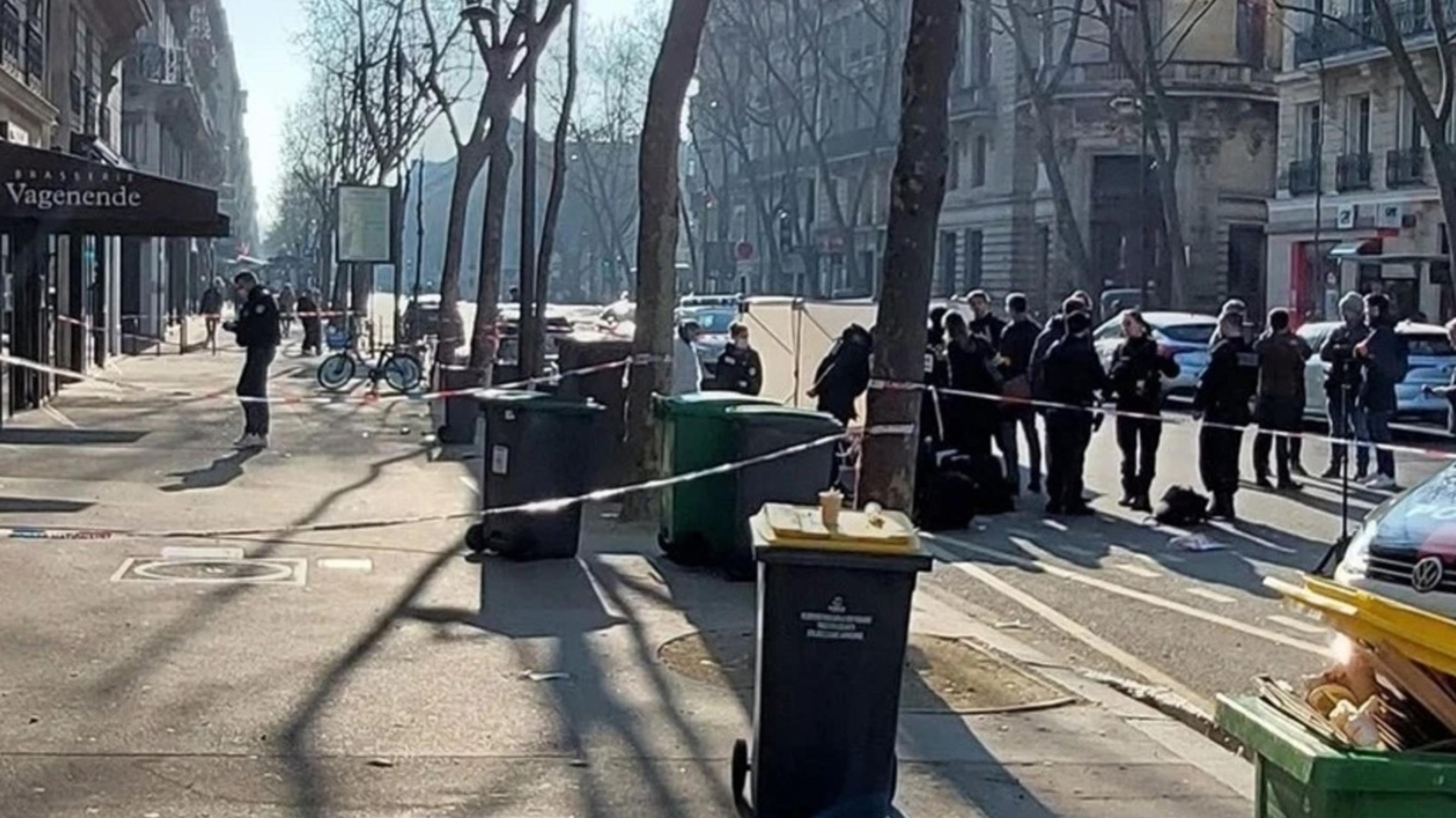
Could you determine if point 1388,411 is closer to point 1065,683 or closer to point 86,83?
point 1065,683

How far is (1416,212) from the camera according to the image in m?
51.3

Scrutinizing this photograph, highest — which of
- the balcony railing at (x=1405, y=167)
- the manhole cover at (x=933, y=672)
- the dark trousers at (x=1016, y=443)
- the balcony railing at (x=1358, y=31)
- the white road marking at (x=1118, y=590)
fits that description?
the balcony railing at (x=1358, y=31)

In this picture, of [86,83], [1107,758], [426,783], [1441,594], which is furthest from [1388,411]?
[86,83]

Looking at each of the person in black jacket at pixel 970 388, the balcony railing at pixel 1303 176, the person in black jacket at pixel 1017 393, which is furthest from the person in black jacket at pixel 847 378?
the balcony railing at pixel 1303 176

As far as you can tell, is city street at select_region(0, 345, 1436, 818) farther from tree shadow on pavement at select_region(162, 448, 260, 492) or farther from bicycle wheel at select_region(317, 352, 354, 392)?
bicycle wheel at select_region(317, 352, 354, 392)

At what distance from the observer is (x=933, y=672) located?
1041 centimetres

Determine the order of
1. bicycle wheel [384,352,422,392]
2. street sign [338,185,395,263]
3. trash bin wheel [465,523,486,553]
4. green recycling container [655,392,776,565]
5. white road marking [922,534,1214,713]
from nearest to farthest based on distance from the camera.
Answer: white road marking [922,534,1214,713]
green recycling container [655,392,776,565]
trash bin wheel [465,523,486,553]
bicycle wheel [384,352,422,392]
street sign [338,185,395,263]

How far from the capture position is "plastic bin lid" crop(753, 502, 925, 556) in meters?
7.27

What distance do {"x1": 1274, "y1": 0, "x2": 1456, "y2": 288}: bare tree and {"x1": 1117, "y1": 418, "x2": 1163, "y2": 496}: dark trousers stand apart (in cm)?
Answer: 1747

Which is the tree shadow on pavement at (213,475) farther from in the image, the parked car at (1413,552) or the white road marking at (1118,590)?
the parked car at (1413,552)

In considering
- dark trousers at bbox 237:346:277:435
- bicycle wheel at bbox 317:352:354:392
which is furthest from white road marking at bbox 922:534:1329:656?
bicycle wheel at bbox 317:352:354:392

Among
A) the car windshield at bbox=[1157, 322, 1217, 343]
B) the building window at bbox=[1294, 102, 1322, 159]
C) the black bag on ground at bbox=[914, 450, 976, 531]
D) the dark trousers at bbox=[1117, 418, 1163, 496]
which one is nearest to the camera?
the black bag on ground at bbox=[914, 450, 976, 531]

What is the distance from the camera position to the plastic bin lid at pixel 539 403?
14.1 meters

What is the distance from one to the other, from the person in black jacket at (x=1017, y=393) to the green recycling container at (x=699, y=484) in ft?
17.3
